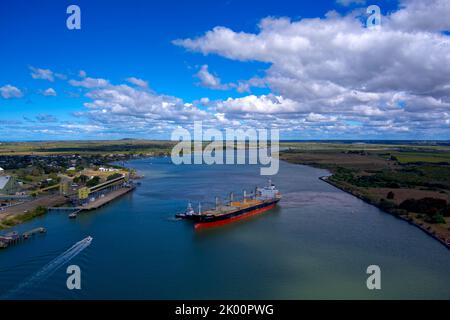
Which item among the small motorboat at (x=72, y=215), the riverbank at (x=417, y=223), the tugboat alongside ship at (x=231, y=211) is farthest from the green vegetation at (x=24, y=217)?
the riverbank at (x=417, y=223)

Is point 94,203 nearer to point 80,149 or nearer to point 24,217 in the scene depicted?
point 24,217

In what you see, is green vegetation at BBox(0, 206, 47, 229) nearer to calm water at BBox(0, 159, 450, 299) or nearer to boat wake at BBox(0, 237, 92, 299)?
calm water at BBox(0, 159, 450, 299)

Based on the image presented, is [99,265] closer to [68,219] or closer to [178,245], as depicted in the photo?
[178,245]

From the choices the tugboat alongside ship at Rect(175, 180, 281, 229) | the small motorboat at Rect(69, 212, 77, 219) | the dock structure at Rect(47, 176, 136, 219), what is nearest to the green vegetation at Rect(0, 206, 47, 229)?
the dock structure at Rect(47, 176, 136, 219)

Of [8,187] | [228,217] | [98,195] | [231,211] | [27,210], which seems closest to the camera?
[228,217]

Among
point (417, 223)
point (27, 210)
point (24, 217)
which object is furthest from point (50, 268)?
point (417, 223)

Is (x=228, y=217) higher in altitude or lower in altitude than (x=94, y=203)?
lower

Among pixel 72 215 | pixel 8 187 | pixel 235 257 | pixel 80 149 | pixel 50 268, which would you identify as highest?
pixel 80 149
